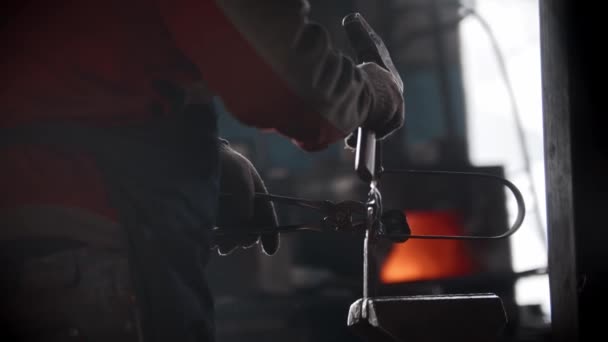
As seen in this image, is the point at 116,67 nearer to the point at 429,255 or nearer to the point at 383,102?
the point at 383,102

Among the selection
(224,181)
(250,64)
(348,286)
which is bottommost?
(348,286)

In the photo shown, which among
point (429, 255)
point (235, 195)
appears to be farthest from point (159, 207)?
point (429, 255)

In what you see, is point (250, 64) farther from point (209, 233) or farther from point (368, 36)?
point (368, 36)

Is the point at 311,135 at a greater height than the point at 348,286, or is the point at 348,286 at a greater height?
the point at 311,135

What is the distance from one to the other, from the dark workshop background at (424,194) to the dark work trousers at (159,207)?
187 centimetres

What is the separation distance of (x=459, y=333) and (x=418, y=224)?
20.8ft

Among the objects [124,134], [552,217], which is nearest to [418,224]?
[552,217]

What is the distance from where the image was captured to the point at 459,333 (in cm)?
168

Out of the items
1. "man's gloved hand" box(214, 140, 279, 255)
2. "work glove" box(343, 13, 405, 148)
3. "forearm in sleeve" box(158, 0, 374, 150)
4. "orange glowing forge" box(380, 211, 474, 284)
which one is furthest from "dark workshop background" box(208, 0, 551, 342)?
"forearm in sleeve" box(158, 0, 374, 150)

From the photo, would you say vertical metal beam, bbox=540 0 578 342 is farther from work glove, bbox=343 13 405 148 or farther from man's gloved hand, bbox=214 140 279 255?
man's gloved hand, bbox=214 140 279 255

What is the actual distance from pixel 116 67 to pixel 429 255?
693cm

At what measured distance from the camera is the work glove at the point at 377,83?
69.3 inches

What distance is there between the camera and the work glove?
5.78ft

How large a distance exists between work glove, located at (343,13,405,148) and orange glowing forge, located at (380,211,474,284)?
5875 millimetres
